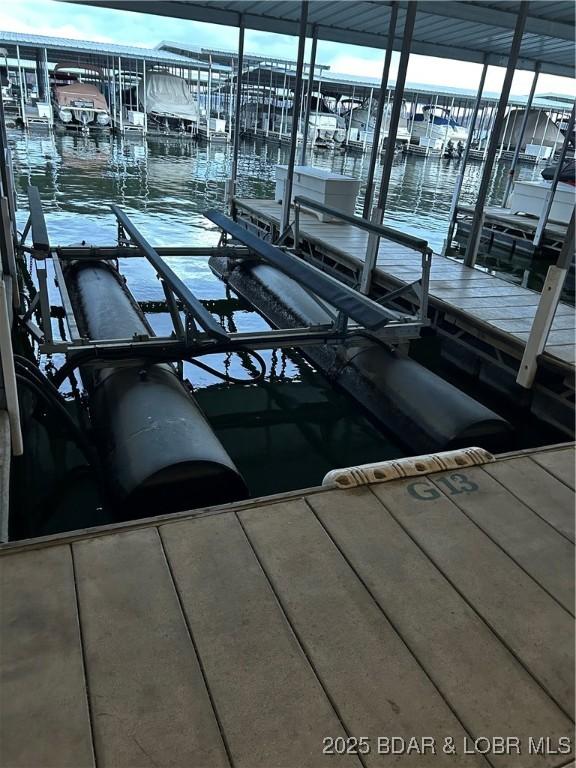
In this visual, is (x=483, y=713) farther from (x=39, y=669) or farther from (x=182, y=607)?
(x=39, y=669)

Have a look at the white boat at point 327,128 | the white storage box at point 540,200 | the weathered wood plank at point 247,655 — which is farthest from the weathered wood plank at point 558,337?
the white boat at point 327,128

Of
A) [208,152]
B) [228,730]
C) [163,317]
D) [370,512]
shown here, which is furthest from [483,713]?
[208,152]

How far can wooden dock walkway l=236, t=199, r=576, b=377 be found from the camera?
5.23 meters

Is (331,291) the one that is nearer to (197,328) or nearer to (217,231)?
(197,328)

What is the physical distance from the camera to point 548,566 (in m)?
2.38

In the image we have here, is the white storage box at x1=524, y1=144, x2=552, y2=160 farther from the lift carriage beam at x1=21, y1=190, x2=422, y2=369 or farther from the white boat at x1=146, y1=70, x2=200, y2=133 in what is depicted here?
the lift carriage beam at x1=21, y1=190, x2=422, y2=369

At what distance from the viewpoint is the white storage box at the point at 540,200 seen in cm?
1205

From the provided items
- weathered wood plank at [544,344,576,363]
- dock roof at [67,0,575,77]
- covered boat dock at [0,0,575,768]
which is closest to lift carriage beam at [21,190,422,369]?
weathered wood plank at [544,344,576,363]

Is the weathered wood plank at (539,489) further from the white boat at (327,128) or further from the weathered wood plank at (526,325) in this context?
the white boat at (327,128)

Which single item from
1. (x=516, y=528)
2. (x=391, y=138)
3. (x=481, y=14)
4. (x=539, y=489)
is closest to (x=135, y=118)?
(x=481, y=14)

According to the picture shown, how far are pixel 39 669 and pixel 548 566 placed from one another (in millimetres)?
1954

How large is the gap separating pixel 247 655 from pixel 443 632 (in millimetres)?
700

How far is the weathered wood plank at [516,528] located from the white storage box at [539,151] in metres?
36.2

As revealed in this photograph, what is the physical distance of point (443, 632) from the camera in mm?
2008
